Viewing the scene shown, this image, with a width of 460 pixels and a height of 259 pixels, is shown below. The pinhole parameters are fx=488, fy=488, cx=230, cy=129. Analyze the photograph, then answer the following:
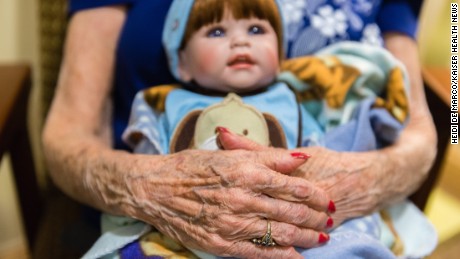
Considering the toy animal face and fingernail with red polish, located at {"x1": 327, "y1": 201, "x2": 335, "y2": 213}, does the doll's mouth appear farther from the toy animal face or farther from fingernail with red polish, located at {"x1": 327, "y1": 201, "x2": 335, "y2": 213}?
fingernail with red polish, located at {"x1": 327, "y1": 201, "x2": 335, "y2": 213}

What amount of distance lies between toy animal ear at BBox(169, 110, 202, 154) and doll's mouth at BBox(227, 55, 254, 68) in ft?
0.37

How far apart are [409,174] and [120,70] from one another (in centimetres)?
66

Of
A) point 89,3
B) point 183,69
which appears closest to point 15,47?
point 89,3

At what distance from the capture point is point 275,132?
915 mm

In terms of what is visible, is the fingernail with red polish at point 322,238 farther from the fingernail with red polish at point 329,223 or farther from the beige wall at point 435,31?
the beige wall at point 435,31

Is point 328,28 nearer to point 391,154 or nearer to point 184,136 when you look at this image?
point 391,154

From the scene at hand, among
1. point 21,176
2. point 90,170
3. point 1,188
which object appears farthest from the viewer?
point 1,188

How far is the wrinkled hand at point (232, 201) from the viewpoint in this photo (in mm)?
738

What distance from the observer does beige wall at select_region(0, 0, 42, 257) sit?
1.40m

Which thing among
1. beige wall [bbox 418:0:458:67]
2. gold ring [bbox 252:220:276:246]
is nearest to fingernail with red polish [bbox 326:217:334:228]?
gold ring [bbox 252:220:276:246]

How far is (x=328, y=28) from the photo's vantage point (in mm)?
1101

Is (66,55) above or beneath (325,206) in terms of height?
above

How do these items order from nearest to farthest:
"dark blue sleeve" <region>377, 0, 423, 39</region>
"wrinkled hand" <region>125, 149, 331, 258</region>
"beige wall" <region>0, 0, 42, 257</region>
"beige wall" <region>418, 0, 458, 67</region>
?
"wrinkled hand" <region>125, 149, 331, 258</region>
"dark blue sleeve" <region>377, 0, 423, 39</region>
"beige wall" <region>0, 0, 42, 257</region>
"beige wall" <region>418, 0, 458, 67</region>

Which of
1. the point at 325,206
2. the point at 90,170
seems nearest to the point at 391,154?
the point at 325,206
